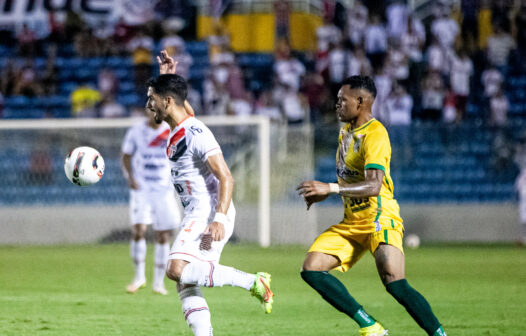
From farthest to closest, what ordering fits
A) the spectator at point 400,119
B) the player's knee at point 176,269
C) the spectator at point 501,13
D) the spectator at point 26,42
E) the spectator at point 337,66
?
1. the spectator at point 26,42
2. the spectator at point 501,13
3. the spectator at point 337,66
4. the spectator at point 400,119
5. the player's knee at point 176,269

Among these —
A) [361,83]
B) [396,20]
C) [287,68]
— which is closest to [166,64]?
[361,83]

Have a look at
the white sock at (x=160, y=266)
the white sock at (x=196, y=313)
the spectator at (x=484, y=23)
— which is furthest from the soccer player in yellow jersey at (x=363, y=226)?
the spectator at (x=484, y=23)

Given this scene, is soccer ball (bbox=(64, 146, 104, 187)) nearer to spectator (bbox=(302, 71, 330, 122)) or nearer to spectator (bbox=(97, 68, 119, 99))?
spectator (bbox=(302, 71, 330, 122))

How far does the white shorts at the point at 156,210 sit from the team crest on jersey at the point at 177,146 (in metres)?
4.52

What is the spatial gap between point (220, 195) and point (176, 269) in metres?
0.59

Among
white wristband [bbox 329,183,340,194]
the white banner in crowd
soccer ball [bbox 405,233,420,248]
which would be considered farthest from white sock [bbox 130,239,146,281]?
the white banner in crowd

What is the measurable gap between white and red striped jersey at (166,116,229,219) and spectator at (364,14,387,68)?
46.1 ft

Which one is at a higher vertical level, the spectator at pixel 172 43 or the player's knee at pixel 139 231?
the spectator at pixel 172 43

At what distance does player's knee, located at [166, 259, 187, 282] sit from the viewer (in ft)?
20.1

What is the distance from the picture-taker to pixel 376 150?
6422mm

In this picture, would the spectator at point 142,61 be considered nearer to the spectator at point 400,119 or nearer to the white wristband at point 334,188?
the spectator at point 400,119

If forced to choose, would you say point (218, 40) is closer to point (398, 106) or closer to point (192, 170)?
point (398, 106)

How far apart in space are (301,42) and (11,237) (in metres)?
8.90

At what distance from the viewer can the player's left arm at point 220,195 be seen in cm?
604
